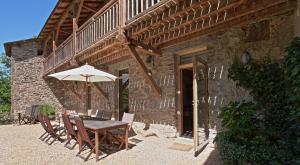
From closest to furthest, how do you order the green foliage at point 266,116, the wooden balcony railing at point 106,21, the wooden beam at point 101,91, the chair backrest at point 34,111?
the green foliage at point 266,116
the wooden balcony railing at point 106,21
the wooden beam at point 101,91
the chair backrest at point 34,111

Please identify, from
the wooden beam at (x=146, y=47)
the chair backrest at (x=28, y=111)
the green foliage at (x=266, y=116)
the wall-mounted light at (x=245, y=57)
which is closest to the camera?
the green foliage at (x=266, y=116)

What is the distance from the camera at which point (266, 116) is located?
167 inches

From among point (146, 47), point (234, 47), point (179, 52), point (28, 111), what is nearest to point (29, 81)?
point (28, 111)

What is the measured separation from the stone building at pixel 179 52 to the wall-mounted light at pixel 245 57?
2 cm

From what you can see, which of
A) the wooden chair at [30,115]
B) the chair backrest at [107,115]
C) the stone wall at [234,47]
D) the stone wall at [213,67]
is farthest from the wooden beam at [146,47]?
the wooden chair at [30,115]

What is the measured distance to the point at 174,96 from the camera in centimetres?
654

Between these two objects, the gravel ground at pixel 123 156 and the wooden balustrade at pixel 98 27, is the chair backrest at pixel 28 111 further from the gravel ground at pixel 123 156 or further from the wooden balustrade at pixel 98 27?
the gravel ground at pixel 123 156

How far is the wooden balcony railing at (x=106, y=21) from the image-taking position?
5.19 metres

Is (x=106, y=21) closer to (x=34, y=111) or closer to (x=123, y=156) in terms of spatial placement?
(x=123, y=156)

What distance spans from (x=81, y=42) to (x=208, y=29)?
15.8 ft

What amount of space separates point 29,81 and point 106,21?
10824mm

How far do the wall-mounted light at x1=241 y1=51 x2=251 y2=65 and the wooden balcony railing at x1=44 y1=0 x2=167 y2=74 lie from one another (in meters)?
1.94

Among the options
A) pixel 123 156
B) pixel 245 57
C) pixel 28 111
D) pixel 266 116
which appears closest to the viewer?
pixel 266 116

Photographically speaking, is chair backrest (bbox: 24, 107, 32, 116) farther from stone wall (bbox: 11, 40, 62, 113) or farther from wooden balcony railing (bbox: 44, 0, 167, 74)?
wooden balcony railing (bbox: 44, 0, 167, 74)
